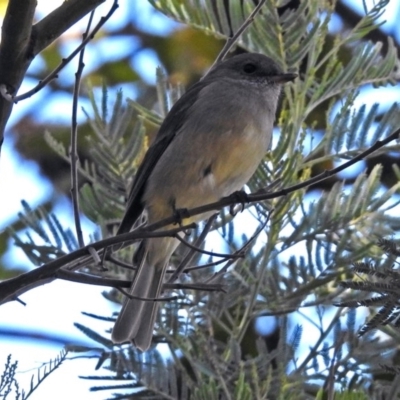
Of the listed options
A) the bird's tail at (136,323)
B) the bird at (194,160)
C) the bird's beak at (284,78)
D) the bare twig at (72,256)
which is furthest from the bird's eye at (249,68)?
the bare twig at (72,256)

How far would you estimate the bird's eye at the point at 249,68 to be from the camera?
472cm

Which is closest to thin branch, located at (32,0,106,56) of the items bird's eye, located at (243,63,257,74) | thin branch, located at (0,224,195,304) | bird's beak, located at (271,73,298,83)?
thin branch, located at (0,224,195,304)

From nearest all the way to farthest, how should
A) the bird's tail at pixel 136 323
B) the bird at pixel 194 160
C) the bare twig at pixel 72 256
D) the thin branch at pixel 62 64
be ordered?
the bare twig at pixel 72 256 → the thin branch at pixel 62 64 → the bird's tail at pixel 136 323 → the bird at pixel 194 160

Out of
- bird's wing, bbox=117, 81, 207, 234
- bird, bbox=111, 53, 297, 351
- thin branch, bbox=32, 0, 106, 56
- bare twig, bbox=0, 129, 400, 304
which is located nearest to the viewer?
bare twig, bbox=0, 129, 400, 304

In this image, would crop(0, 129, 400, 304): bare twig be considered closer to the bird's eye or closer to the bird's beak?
the bird's beak

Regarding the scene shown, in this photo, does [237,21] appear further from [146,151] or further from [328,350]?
[328,350]

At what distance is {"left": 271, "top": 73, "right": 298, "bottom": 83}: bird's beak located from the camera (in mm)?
4277

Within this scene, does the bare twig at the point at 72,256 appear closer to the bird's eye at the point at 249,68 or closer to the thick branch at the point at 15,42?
the thick branch at the point at 15,42

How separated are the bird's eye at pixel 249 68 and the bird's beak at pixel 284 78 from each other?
276 mm

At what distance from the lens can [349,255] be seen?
408 centimetres

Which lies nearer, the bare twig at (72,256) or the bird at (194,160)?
the bare twig at (72,256)

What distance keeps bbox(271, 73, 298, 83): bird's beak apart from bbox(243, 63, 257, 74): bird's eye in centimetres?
28

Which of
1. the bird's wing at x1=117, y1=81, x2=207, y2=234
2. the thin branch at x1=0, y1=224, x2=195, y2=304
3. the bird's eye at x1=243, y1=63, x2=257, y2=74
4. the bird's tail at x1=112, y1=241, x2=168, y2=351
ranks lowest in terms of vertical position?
the thin branch at x1=0, y1=224, x2=195, y2=304

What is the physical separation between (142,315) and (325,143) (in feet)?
3.42
